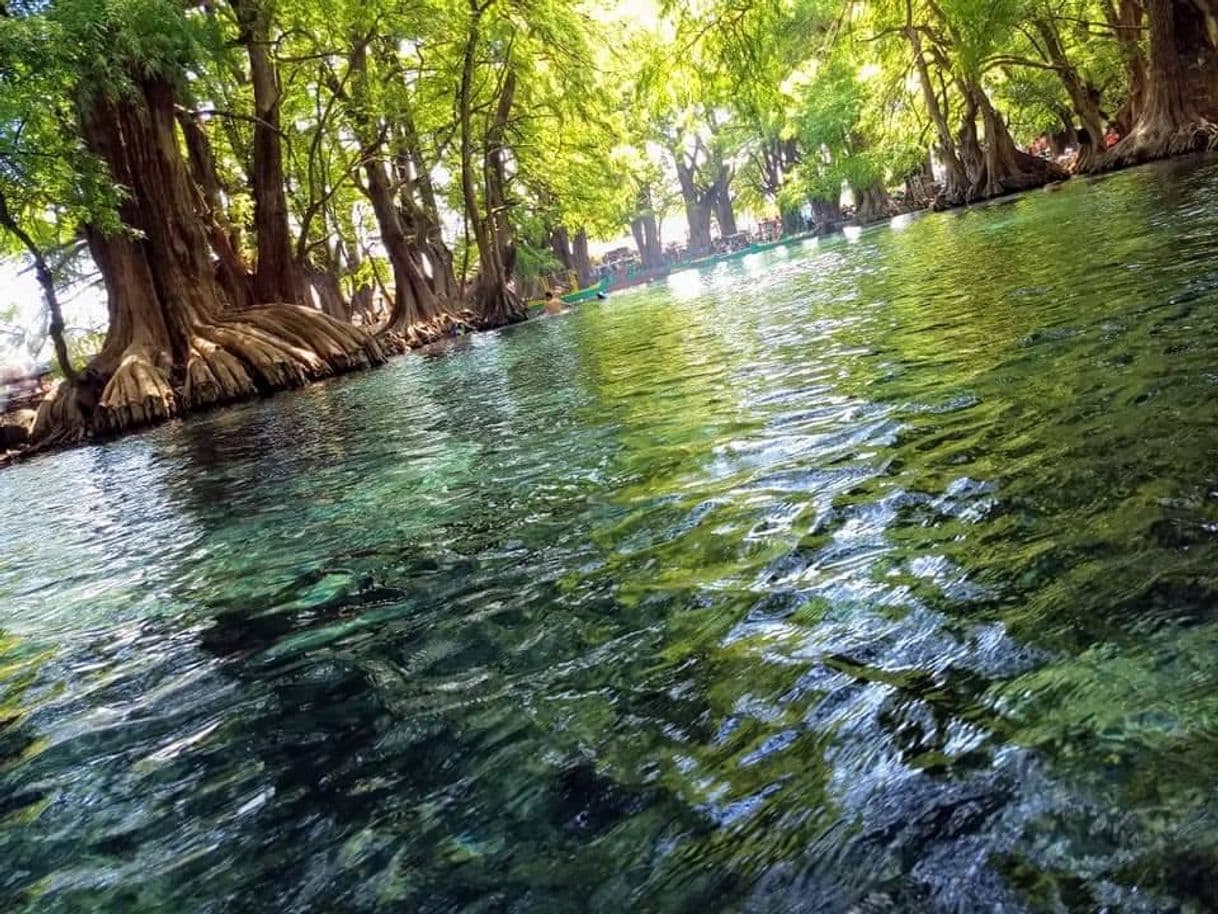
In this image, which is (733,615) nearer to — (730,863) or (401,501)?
(730,863)

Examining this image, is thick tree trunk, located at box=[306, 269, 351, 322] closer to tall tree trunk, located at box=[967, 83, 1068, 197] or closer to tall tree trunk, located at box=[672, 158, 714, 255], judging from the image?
tall tree trunk, located at box=[967, 83, 1068, 197]

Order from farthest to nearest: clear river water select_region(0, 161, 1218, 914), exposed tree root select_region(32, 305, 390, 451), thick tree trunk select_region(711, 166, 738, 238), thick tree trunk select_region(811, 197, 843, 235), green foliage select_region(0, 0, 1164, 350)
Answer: thick tree trunk select_region(711, 166, 738, 238), thick tree trunk select_region(811, 197, 843, 235), exposed tree root select_region(32, 305, 390, 451), green foliage select_region(0, 0, 1164, 350), clear river water select_region(0, 161, 1218, 914)

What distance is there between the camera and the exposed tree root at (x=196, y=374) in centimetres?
1319

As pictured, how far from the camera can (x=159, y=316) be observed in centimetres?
1445

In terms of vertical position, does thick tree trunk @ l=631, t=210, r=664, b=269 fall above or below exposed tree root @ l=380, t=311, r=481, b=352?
above

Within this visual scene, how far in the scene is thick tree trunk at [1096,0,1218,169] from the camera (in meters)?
16.7

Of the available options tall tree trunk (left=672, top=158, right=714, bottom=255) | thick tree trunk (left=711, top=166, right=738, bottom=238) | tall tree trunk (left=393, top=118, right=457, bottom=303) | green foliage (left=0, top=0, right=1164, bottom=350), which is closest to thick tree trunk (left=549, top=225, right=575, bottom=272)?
green foliage (left=0, top=0, right=1164, bottom=350)

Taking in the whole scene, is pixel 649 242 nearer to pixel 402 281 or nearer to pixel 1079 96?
pixel 402 281

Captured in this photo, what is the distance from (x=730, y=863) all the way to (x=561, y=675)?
2.70 feet

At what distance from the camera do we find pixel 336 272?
3066cm

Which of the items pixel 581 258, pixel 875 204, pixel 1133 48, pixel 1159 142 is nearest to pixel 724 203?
pixel 581 258

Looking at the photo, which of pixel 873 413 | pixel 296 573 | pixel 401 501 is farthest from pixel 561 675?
pixel 401 501

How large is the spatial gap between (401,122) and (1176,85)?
18.0m

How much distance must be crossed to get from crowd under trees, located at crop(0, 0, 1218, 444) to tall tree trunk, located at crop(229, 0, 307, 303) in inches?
1.9
